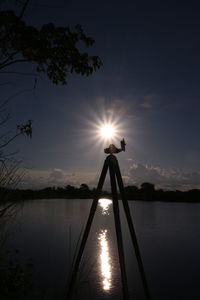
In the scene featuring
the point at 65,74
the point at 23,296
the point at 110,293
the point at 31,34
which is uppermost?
the point at 31,34

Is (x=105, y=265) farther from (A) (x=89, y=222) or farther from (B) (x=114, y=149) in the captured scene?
(B) (x=114, y=149)

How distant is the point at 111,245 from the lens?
3559 centimetres

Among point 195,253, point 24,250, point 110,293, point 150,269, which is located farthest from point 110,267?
point 195,253

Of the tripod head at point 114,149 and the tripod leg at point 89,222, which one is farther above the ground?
the tripod head at point 114,149

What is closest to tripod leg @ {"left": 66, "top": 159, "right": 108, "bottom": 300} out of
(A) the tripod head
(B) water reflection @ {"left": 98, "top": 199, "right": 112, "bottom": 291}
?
(A) the tripod head

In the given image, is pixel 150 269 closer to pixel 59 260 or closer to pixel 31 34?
pixel 59 260

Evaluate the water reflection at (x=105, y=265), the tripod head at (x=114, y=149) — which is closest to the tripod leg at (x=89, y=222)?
the tripod head at (x=114, y=149)

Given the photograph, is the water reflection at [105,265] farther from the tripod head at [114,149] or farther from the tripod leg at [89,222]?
the tripod head at [114,149]

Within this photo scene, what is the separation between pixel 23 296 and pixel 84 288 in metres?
10.2

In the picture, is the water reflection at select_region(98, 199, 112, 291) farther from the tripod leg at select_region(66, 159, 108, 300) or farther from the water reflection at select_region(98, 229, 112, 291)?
the tripod leg at select_region(66, 159, 108, 300)

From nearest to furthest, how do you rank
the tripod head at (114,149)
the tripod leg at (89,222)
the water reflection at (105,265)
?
the tripod leg at (89,222), the tripod head at (114,149), the water reflection at (105,265)

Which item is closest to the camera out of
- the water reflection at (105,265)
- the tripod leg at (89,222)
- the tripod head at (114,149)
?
the tripod leg at (89,222)

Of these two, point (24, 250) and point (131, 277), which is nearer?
point (131, 277)

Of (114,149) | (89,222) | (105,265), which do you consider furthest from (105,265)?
(114,149)
